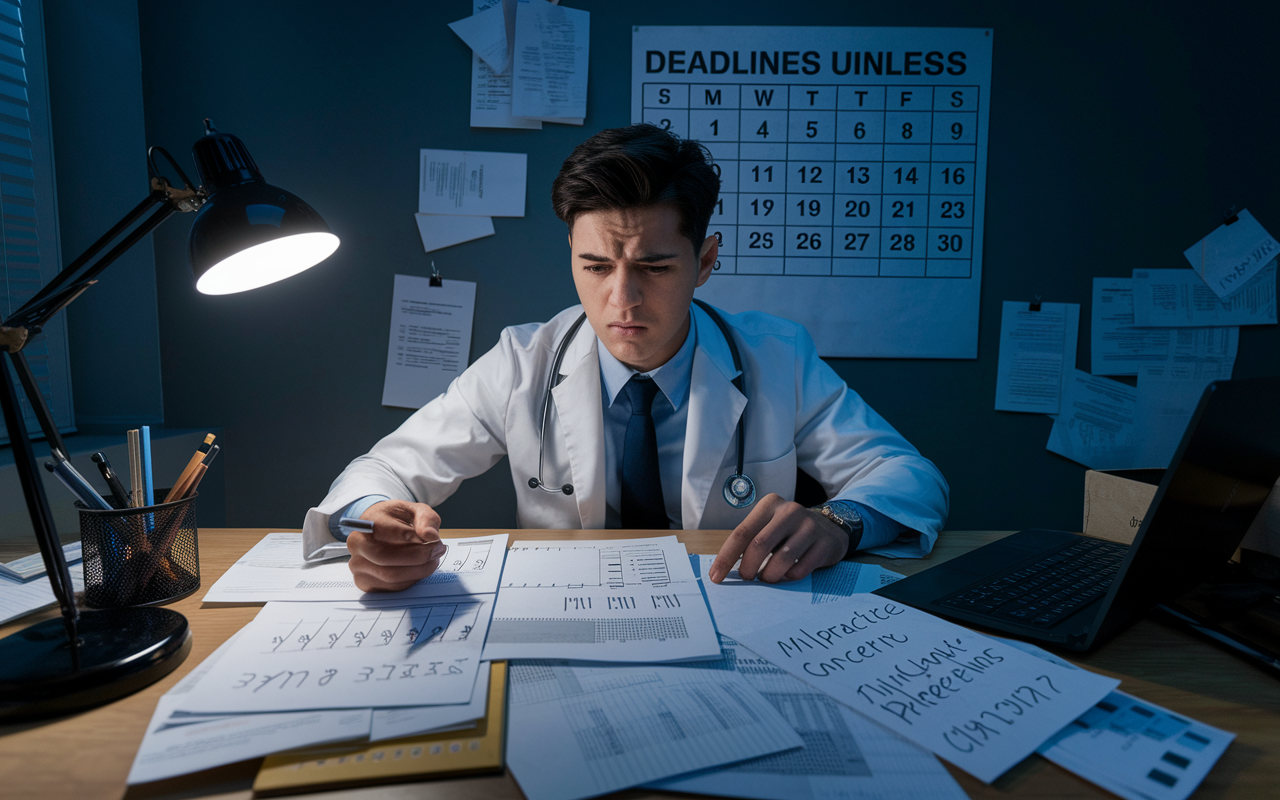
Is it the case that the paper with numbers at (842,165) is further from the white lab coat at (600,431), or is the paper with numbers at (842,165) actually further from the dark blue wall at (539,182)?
the white lab coat at (600,431)

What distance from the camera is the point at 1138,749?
44 centimetres

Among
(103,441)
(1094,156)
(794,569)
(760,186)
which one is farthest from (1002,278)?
(103,441)

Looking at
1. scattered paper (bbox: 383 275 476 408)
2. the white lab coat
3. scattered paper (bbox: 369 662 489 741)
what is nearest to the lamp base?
scattered paper (bbox: 369 662 489 741)

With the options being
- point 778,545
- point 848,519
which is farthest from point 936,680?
point 848,519

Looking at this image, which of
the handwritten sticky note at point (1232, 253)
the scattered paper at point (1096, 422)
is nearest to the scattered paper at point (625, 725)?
the scattered paper at point (1096, 422)

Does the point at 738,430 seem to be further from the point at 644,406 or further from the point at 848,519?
the point at 848,519

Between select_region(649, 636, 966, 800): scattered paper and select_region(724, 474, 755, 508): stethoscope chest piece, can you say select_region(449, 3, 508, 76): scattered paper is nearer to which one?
select_region(724, 474, 755, 508): stethoscope chest piece

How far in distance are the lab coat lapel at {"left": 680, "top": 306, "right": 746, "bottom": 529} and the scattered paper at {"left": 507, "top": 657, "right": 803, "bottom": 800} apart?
631 millimetres

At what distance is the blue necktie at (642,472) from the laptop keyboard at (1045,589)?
60cm

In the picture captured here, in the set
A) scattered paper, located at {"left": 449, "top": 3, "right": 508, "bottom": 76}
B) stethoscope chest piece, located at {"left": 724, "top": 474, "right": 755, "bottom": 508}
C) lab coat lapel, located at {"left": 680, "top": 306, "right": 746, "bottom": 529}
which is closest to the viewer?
stethoscope chest piece, located at {"left": 724, "top": 474, "right": 755, "bottom": 508}

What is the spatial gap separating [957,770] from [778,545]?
35cm

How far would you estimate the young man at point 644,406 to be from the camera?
110 centimetres

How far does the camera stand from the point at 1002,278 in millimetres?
1715

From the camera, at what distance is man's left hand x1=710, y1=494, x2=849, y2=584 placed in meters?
0.73
